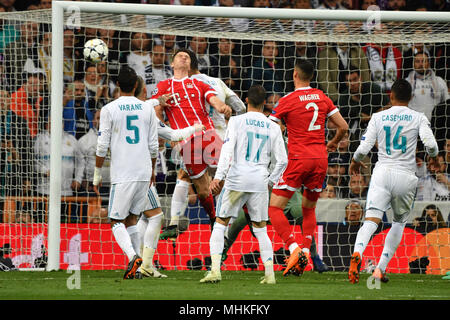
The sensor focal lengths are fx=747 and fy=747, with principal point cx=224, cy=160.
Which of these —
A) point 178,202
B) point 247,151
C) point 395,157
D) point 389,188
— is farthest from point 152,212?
point 395,157

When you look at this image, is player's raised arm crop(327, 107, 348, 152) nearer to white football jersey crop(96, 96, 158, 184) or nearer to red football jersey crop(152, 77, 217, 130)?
red football jersey crop(152, 77, 217, 130)

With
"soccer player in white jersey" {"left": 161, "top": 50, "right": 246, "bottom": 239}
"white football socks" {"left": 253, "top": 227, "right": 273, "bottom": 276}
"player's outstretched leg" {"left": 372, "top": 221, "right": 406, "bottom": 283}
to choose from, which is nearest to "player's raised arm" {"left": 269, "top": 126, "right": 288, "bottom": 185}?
"white football socks" {"left": 253, "top": 227, "right": 273, "bottom": 276}

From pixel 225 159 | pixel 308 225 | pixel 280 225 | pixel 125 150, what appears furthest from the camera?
pixel 308 225

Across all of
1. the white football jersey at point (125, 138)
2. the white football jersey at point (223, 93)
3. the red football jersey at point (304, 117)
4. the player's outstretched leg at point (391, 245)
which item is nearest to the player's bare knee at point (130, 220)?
the white football jersey at point (125, 138)

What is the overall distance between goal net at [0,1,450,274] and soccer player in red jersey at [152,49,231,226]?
727mm

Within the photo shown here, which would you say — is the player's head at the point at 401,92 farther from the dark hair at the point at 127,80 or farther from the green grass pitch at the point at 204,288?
the dark hair at the point at 127,80

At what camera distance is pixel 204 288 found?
21.3 feet

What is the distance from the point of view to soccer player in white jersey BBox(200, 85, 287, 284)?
694cm

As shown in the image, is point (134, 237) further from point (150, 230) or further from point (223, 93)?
point (223, 93)

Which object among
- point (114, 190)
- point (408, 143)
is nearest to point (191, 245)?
point (114, 190)

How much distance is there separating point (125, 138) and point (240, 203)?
1.28 metres

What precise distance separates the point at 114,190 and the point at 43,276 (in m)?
1.54

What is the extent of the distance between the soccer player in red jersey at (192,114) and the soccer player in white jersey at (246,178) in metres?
1.69

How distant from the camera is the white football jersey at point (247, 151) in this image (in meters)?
6.96
